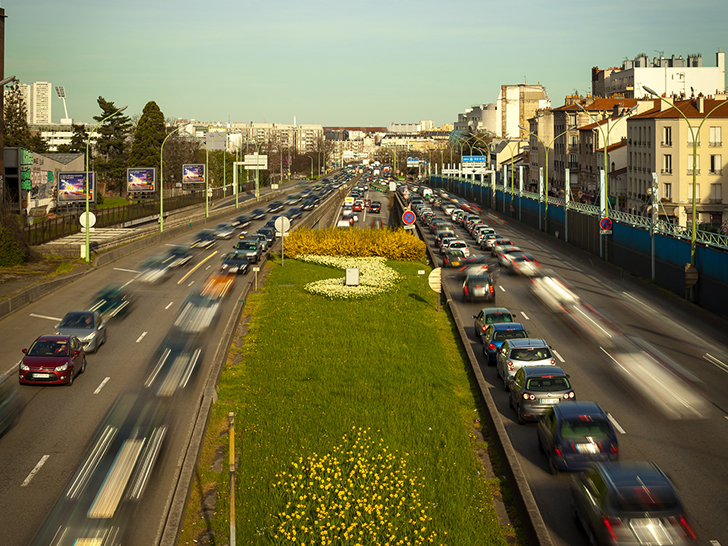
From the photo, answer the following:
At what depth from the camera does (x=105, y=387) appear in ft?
73.9

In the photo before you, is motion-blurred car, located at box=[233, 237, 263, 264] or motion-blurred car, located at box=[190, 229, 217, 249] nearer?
motion-blurred car, located at box=[233, 237, 263, 264]

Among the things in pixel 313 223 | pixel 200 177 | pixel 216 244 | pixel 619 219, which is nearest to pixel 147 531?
pixel 619 219

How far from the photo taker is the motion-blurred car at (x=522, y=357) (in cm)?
2197

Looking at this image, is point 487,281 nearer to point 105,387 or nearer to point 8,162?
point 105,387

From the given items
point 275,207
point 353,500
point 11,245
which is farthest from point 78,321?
point 275,207

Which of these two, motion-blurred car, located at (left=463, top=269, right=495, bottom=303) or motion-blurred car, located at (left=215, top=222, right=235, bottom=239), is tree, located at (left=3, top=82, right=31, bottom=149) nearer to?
motion-blurred car, located at (left=215, top=222, right=235, bottom=239)

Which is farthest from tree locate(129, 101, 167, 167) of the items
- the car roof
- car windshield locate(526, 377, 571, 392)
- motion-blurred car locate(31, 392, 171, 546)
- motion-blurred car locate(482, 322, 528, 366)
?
car windshield locate(526, 377, 571, 392)

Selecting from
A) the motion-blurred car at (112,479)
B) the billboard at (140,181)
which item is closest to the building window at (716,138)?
the billboard at (140,181)

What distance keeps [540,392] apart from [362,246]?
112ft

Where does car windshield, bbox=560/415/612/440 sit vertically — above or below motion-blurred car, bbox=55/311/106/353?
below

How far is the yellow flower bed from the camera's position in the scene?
12891mm

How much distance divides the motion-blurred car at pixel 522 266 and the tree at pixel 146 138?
276ft

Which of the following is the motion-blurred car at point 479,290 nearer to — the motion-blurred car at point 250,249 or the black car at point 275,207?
the motion-blurred car at point 250,249

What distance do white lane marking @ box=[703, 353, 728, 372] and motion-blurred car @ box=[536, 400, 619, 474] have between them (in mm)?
10330
